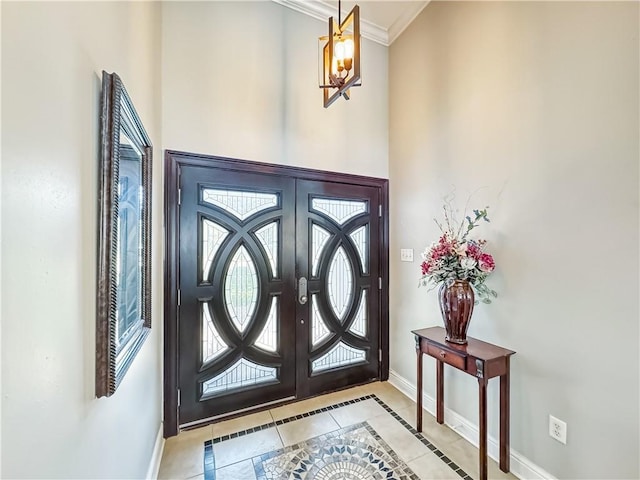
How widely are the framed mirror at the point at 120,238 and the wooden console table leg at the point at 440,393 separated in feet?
6.66

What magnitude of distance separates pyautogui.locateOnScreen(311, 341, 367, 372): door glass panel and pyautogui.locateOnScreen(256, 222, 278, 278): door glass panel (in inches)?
37.1

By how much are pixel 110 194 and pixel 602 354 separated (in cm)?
230

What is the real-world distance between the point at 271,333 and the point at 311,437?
828 millimetres

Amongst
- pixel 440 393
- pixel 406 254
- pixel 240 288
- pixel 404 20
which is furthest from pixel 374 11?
pixel 440 393

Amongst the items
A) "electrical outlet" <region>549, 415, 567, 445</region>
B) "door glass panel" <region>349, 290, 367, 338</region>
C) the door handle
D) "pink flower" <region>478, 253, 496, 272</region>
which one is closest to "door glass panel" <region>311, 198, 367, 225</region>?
the door handle

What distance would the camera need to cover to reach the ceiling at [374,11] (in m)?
2.63

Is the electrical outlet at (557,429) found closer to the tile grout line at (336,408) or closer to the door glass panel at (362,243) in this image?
the tile grout line at (336,408)

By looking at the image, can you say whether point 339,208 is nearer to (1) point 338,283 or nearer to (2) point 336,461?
(1) point 338,283

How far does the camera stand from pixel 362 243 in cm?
293

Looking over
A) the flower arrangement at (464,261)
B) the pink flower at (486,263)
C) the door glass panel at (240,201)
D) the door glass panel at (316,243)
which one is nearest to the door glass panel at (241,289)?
the door glass panel at (240,201)

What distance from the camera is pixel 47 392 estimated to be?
0.66 meters

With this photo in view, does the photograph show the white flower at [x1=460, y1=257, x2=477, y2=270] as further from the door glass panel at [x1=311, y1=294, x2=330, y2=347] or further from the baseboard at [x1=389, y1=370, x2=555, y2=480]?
the door glass panel at [x1=311, y1=294, x2=330, y2=347]

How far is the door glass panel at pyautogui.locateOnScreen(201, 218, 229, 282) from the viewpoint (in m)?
2.28

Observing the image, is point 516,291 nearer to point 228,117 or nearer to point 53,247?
point 53,247
